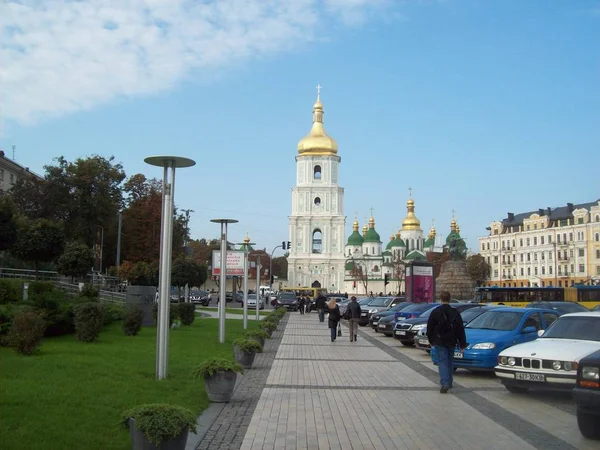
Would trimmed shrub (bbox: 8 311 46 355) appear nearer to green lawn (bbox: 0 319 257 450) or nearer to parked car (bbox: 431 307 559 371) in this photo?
green lawn (bbox: 0 319 257 450)

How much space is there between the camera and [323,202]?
111250 millimetres

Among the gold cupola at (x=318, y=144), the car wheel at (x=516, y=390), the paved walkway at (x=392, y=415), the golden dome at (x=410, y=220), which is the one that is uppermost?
the gold cupola at (x=318, y=144)

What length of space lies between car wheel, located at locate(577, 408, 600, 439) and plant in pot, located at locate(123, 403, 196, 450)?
4.84 metres

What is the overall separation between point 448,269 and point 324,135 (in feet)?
196

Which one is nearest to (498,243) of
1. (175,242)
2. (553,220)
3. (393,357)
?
(553,220)

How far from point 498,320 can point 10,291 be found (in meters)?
15.7

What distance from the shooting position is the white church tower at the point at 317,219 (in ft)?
364

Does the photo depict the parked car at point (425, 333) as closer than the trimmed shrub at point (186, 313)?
Yes

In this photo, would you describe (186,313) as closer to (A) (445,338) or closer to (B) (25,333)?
(B) (25,333)

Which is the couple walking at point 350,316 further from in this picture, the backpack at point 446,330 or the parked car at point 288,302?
the parked car at point 288,302

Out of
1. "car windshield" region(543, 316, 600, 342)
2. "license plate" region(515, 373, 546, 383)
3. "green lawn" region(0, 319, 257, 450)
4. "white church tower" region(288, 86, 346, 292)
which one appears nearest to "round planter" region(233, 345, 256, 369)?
"green lawn" region(0, 319, 257, 450)

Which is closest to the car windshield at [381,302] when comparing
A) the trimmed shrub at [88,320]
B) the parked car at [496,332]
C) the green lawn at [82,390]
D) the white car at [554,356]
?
the green lawn at [82,390]

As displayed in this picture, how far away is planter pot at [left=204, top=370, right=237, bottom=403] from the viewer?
1065 cm

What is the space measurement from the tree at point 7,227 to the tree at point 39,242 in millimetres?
997
